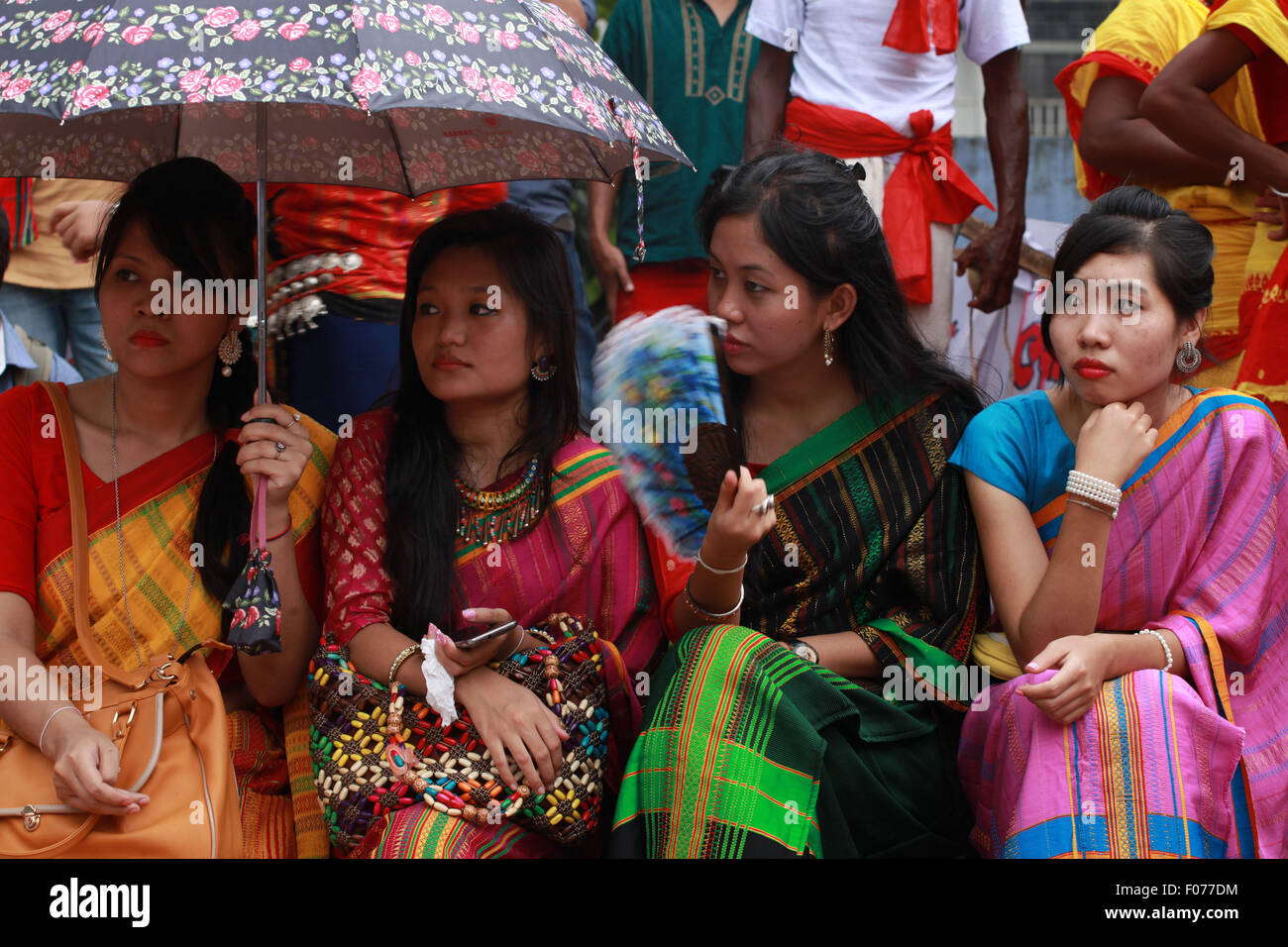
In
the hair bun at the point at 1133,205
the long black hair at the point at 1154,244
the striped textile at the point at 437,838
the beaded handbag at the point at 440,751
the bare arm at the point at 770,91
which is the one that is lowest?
the striped textile at the point at 437,838

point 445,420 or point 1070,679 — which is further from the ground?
point 445,420

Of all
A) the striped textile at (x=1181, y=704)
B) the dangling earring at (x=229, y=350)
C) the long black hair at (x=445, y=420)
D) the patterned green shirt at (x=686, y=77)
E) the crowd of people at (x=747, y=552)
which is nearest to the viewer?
the striped textile at (x=1181, y=704)

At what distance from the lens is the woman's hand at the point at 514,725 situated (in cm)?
254

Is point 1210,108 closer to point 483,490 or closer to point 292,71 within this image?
point 483,490

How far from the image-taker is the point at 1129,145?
3842 mm

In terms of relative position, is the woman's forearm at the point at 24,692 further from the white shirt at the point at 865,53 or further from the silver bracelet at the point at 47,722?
the white shirt at the point at 865,53

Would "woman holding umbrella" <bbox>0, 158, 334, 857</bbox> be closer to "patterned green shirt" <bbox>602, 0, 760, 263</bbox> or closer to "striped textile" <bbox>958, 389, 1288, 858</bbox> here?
"striped textile" <bbox>958, 389, 1288, 858</bbox>

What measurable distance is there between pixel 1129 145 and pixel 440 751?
2613 millimetres

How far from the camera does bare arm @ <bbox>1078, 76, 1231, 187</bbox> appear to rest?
3760mm

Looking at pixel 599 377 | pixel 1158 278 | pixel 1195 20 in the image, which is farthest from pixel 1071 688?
pixel 1195 20

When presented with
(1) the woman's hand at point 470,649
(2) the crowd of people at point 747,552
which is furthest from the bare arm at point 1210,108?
(1) the woman's hand at point 470,649

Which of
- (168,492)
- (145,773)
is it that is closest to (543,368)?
(168,492)

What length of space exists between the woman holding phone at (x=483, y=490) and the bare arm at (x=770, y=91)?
139 cm

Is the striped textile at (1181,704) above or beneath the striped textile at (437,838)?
above
